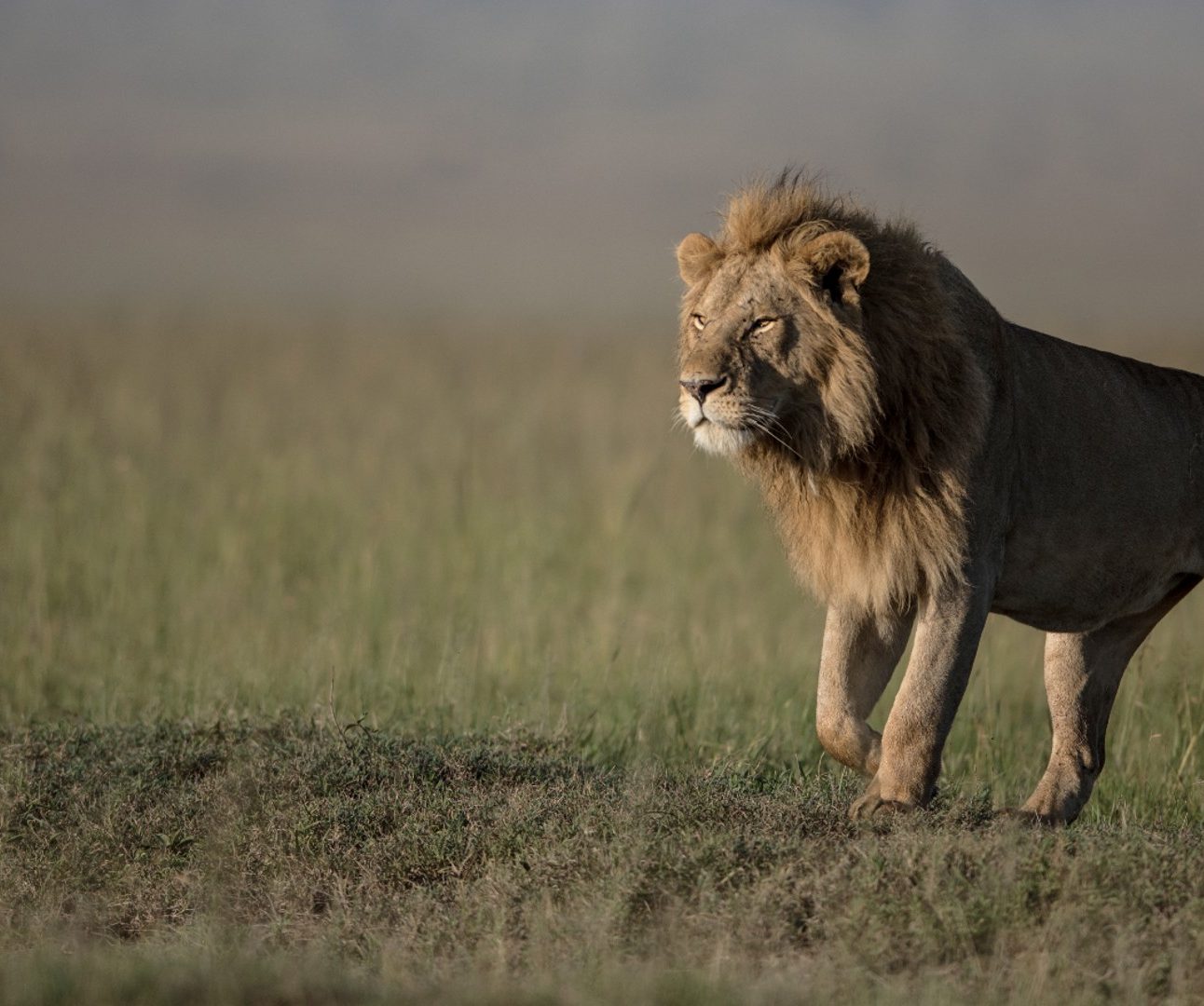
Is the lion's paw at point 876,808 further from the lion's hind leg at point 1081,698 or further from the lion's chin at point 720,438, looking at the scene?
the lion's chin at point 720,438

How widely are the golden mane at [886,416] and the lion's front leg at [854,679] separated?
0.15 metres

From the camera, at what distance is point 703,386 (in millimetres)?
4996

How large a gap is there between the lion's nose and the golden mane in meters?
0.39

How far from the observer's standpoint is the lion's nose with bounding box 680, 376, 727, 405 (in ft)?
16.4

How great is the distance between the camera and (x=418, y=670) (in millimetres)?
8398

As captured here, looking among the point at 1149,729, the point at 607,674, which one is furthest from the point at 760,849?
the point at 1149,729

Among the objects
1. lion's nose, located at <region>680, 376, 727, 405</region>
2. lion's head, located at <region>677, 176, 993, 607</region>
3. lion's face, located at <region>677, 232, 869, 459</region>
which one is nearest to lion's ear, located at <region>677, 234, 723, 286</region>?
lion's head, located at <region>677, 176, 993, 607</region>

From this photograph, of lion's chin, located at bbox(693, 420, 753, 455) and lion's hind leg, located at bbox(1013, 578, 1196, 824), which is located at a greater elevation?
lion's chin, located at bbox(693, 420, 753, 455)

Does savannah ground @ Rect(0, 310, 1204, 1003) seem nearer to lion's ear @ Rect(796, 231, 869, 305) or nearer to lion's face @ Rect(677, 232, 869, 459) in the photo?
lion's face @ Rect(677, 232, 869, 459)

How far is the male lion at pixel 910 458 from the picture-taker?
5129 millimetres

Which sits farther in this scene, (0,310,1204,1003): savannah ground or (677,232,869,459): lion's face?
(677,232,869,459): lion's face

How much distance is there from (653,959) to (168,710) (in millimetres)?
3862

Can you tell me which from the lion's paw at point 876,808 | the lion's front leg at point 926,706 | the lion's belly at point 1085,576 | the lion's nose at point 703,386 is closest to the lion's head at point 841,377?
the lion's nose at point 703,386

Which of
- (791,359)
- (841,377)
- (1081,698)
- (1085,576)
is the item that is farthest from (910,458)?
(1081,698)
